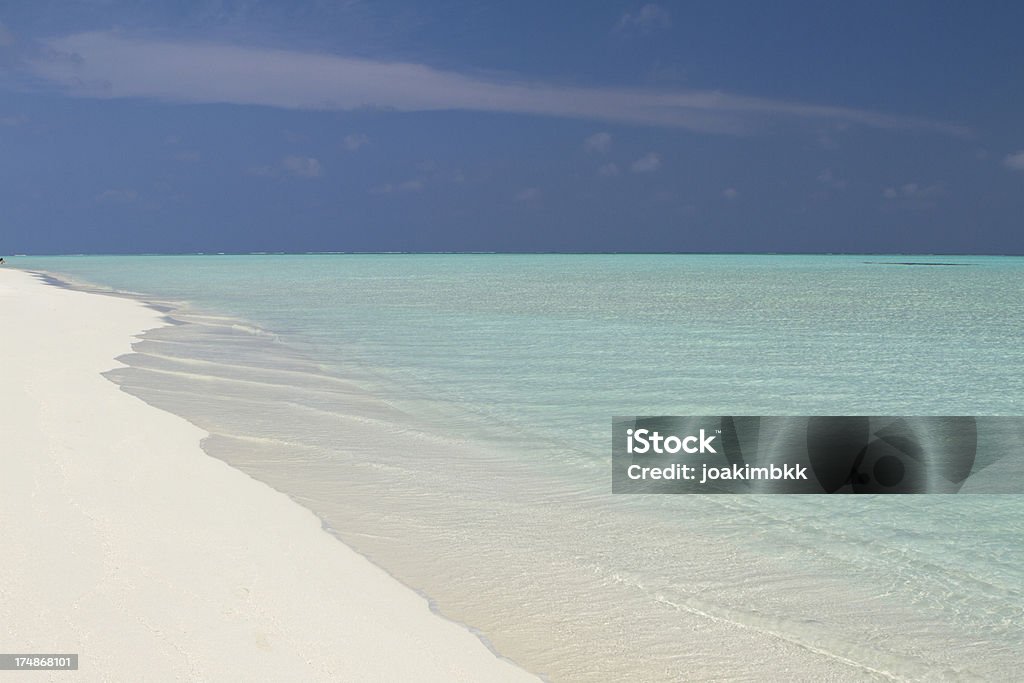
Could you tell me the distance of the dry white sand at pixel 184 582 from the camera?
3057 millimetres

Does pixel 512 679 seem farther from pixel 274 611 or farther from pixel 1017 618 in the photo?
pixel 1017 618

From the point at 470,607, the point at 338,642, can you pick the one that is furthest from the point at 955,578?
the point at 338,642

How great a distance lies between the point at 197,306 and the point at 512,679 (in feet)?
76.5

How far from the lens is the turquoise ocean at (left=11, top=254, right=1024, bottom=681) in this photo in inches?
140

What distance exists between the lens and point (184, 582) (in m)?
3.68

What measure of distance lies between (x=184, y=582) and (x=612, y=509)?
2627 millimetres

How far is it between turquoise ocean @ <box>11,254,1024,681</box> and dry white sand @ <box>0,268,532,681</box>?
249 millimetres

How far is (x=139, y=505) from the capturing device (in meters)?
4.73

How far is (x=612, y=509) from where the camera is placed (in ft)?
17.6

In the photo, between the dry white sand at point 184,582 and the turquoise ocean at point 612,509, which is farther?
the turquoise ocean at point 612,509

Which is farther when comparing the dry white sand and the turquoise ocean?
the turquoise ocean

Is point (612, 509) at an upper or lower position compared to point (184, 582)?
lower

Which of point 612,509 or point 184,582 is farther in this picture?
point 612,509

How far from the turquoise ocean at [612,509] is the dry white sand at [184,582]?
0.25 meters
